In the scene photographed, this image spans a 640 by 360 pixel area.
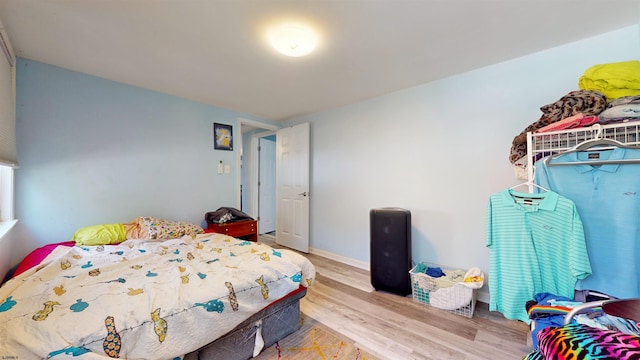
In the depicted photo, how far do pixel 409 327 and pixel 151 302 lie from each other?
71.3 inches

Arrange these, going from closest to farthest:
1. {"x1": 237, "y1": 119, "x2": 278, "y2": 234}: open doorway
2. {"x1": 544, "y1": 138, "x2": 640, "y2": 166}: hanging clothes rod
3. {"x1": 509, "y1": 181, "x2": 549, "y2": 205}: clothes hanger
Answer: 1. {"x1": 544, "y1": 138, "x2": 640, "y2": 166}: hanging clothes rod
2. {"x1": 509, "y1": 181, "x2": 549, "y2": 205}: clothes hanger
3. {"x1": 237, "y1": 119, "x2": 278, "y2": 234}: open doorway

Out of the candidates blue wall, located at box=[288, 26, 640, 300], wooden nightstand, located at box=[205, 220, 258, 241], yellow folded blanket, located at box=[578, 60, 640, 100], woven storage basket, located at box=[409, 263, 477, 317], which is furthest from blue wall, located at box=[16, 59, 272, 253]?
yellow folded blanket, located at box=[578, 60, 640, 100]

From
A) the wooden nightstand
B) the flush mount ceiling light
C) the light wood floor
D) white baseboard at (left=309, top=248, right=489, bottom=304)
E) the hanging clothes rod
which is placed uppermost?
the flush mount ceiling light

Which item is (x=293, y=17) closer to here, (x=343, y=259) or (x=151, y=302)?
(x=151, y=302)

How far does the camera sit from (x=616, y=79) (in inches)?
56.3

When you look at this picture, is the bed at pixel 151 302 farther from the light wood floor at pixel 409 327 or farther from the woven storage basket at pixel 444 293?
the woven storage basket at pixel 444 293

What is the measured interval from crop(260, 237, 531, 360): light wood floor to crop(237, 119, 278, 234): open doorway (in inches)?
110

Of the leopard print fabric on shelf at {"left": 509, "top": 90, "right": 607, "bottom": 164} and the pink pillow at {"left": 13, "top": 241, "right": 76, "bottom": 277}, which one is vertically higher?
the leopard print fabric on shelf at {"left": 509, "top": 90, "right": 607, "bottom": 164}

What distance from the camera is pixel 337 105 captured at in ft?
11.1

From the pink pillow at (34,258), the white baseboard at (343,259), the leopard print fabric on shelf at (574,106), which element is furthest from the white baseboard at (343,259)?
the pink pillow at (34,258)

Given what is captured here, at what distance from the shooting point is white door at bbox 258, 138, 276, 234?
506 centimetres

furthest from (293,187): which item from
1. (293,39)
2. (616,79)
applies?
(616,79)

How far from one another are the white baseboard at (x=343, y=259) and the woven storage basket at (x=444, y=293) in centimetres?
83

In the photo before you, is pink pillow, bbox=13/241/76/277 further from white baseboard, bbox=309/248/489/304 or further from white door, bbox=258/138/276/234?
white door, bbox=258/138/276/234
